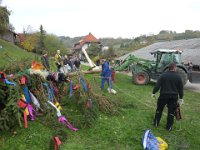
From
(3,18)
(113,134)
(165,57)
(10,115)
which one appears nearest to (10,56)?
(10,115)

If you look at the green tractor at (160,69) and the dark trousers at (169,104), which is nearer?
the dark trousers at (169,104)

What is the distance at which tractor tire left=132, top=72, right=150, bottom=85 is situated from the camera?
13.3 meters

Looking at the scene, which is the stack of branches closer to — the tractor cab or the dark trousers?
the dark trousers

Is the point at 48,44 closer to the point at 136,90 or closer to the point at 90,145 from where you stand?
the point at 136,90

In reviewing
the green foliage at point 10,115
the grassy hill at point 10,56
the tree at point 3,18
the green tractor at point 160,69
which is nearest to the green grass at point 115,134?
the green foliage at point 10,115

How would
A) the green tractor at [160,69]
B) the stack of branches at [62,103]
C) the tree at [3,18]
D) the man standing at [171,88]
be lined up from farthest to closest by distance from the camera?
the tree at [3,18] → the green tractor at [160,69] → the man standing at [171,88] → the stack of branches at [62,103]

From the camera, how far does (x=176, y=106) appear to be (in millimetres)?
6020

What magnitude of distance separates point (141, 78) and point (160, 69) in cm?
113

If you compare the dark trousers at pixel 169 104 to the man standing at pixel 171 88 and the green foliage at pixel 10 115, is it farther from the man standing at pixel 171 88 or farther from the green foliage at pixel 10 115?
the green foliage at pixel 10 115

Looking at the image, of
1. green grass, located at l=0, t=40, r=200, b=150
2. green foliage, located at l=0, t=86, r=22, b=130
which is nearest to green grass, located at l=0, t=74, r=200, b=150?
green grass, located at l=0, t=40, r=200, b=150

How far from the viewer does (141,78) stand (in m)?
13.4

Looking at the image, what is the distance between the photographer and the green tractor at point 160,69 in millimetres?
12844

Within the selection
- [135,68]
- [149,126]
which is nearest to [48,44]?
[135,68]

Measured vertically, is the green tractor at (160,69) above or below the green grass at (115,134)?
above
